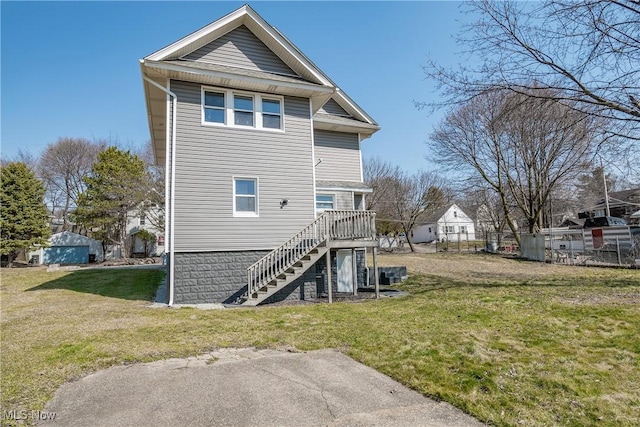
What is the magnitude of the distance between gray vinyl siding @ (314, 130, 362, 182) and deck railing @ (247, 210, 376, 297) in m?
3.13

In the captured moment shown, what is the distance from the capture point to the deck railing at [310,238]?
33.4ft

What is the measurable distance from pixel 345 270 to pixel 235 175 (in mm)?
5550

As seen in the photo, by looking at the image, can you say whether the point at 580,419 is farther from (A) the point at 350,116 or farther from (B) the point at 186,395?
(A) the point at 350,116

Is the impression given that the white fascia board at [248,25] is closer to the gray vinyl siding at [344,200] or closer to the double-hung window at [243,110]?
the double-hung window at [243,110]

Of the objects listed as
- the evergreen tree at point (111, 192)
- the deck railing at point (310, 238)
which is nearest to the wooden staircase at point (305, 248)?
the deck railing at point (310, 238)

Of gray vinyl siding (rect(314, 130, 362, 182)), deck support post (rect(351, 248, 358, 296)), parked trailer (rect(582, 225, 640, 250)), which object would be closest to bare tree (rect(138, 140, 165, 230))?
gray vinyl siding (rect(314, 130, 362, 182))

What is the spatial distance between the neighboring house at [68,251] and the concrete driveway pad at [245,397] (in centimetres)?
3188

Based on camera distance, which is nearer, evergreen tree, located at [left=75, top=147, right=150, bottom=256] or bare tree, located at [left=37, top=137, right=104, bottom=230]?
evergreen tree, located at [left=75, top=147, right=150, bottom=256]

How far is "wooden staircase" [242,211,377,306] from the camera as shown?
10.0m

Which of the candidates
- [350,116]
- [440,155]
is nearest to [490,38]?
[350,116]

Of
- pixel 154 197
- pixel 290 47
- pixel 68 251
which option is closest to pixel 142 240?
pixel 68 251

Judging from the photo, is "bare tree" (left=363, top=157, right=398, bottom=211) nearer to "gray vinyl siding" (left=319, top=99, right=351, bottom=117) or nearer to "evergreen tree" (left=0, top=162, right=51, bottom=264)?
"gray vinyl siding" (left=319, top=99, right=351, bottom=117)

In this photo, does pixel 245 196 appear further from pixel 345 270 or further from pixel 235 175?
pixel 345 270

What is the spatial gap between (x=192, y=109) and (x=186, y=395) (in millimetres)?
8829
